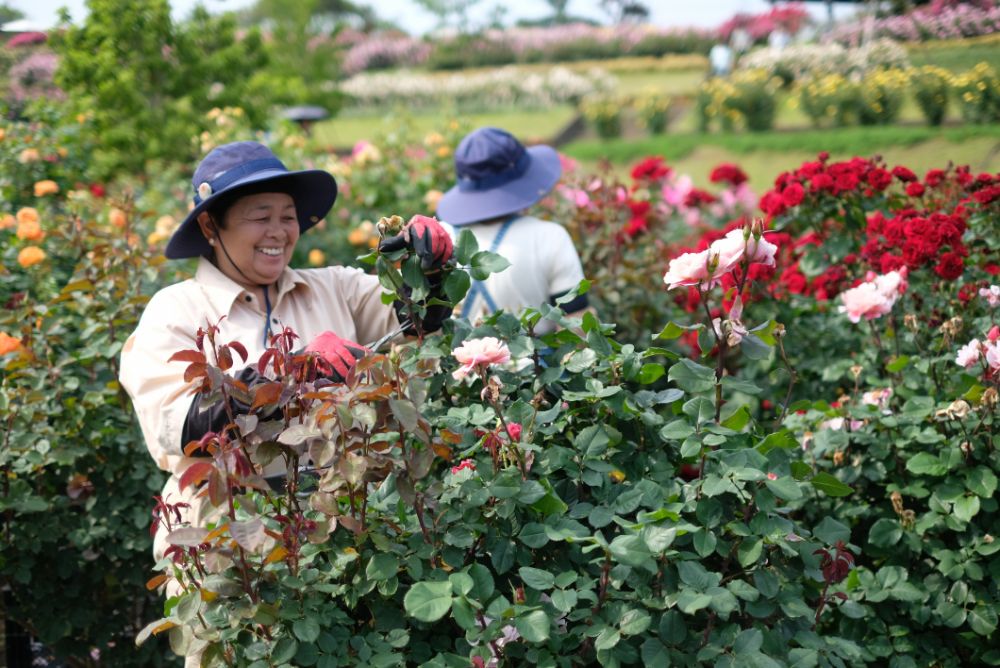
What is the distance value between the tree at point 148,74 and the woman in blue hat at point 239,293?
6.30 metres

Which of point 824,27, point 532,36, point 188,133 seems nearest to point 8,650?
point 824,27

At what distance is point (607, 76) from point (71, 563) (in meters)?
11.4

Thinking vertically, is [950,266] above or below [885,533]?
above

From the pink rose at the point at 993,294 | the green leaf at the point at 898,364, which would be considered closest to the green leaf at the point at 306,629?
the green leaf at the point at 898,364

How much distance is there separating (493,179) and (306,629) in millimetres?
1998

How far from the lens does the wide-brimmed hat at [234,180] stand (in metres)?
2.18

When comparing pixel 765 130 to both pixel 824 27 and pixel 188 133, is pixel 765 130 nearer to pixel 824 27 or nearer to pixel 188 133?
pixel 824 27

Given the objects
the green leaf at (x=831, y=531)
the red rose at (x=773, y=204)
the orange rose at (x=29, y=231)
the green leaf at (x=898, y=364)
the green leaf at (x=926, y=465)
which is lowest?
the green leaf at (x=926, y=465)

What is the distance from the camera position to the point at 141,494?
2803mm

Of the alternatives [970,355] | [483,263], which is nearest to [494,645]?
[483,263]

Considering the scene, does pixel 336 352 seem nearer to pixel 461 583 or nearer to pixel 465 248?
pixel 465 248

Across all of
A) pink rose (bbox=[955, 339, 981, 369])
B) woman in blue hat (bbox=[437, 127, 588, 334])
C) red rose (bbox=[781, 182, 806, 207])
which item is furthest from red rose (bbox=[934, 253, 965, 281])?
woman in blue hat (bbox=[437, 127, 588, 334])

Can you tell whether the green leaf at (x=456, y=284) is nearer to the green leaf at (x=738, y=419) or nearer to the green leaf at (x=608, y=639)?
the green leaf at (x=738, y=419)

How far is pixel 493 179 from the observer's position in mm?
3199
